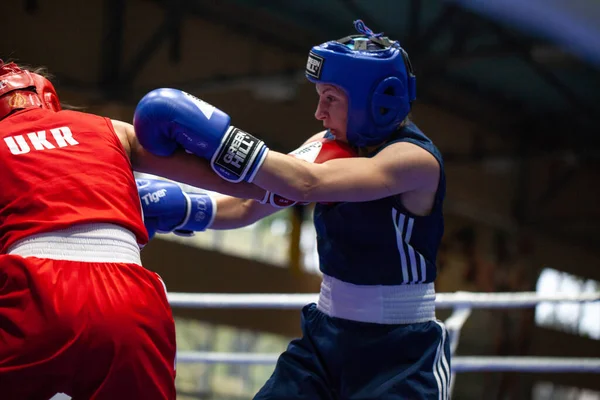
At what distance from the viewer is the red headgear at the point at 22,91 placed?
1.79 m

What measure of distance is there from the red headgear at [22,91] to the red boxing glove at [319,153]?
51 cm

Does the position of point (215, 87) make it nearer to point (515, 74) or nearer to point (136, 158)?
point (515, 74)

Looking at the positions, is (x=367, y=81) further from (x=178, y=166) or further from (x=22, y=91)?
(x=22, y=91)

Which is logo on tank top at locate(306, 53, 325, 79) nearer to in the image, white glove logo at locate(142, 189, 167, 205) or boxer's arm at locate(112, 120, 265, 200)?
boxer's arm at locate(112, 120, 265, 200)

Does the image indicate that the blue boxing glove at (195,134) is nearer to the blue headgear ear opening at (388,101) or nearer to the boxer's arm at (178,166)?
the boxer's arm at (178,166)

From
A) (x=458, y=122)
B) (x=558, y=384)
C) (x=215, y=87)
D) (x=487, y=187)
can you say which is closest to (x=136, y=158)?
(x=215, y=87)

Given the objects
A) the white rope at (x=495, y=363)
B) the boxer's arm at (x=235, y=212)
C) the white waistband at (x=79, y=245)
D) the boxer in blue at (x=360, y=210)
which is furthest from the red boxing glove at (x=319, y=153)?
the white rope at (x=495, y=363)

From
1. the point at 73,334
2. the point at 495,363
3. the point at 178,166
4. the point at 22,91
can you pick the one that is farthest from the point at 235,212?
the point at 495,363

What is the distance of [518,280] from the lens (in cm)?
1007

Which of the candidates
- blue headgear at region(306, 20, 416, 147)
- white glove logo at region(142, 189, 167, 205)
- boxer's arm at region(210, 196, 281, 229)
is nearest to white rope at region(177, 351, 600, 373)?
boxer's arm at region(210, 196, 281, 229)

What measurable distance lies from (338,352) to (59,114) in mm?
→ 759

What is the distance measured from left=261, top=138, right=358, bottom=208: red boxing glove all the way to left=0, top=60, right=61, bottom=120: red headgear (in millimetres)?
511

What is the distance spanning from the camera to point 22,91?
1817 millimetres

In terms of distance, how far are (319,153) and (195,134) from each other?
0.30m
